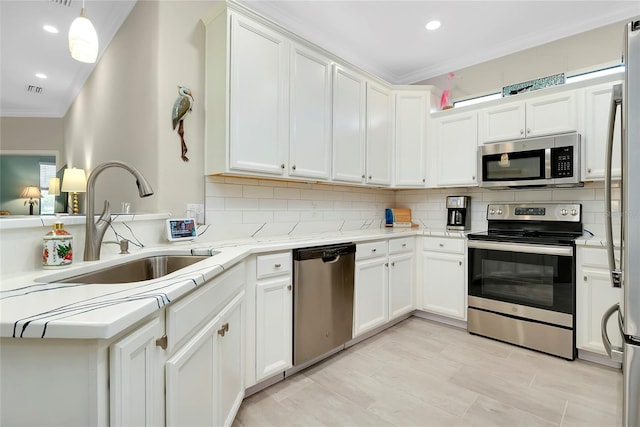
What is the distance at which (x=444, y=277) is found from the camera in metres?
3.01

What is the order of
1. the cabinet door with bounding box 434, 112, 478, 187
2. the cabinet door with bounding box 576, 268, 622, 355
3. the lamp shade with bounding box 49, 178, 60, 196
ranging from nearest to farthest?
the cabinet door with bounding box 576, 268, 622, 355
the cabinet door with bounding box 434, 112, 478, 187
the lamp shade with bounding box 49, 178, 60, 196

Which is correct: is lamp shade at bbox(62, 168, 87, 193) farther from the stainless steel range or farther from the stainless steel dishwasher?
the stainless steel range

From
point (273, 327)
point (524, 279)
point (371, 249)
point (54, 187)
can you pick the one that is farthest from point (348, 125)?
point (54, 187)

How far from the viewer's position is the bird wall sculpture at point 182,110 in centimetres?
208

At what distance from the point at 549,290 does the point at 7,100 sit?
21.7 ft

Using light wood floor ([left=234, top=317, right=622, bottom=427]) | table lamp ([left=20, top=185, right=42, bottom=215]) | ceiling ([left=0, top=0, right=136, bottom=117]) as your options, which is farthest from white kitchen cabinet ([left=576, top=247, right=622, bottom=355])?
table lamp ([left=20, top=185, right=42, bottom=215])

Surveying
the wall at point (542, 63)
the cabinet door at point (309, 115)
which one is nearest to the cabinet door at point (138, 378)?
the cabinet door at point (309, 115)

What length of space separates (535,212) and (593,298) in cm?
87

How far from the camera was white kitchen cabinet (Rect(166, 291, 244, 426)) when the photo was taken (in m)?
0.98

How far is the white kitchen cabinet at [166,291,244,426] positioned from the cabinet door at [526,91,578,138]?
9.20 feet

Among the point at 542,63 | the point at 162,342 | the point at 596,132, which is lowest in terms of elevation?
the point at 162,342

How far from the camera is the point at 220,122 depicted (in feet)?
6.94

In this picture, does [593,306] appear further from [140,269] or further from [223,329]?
[140,269]

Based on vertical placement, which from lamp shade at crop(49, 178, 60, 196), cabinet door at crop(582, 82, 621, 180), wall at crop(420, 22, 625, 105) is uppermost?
wall at crop(420, 22, 625, 105)
